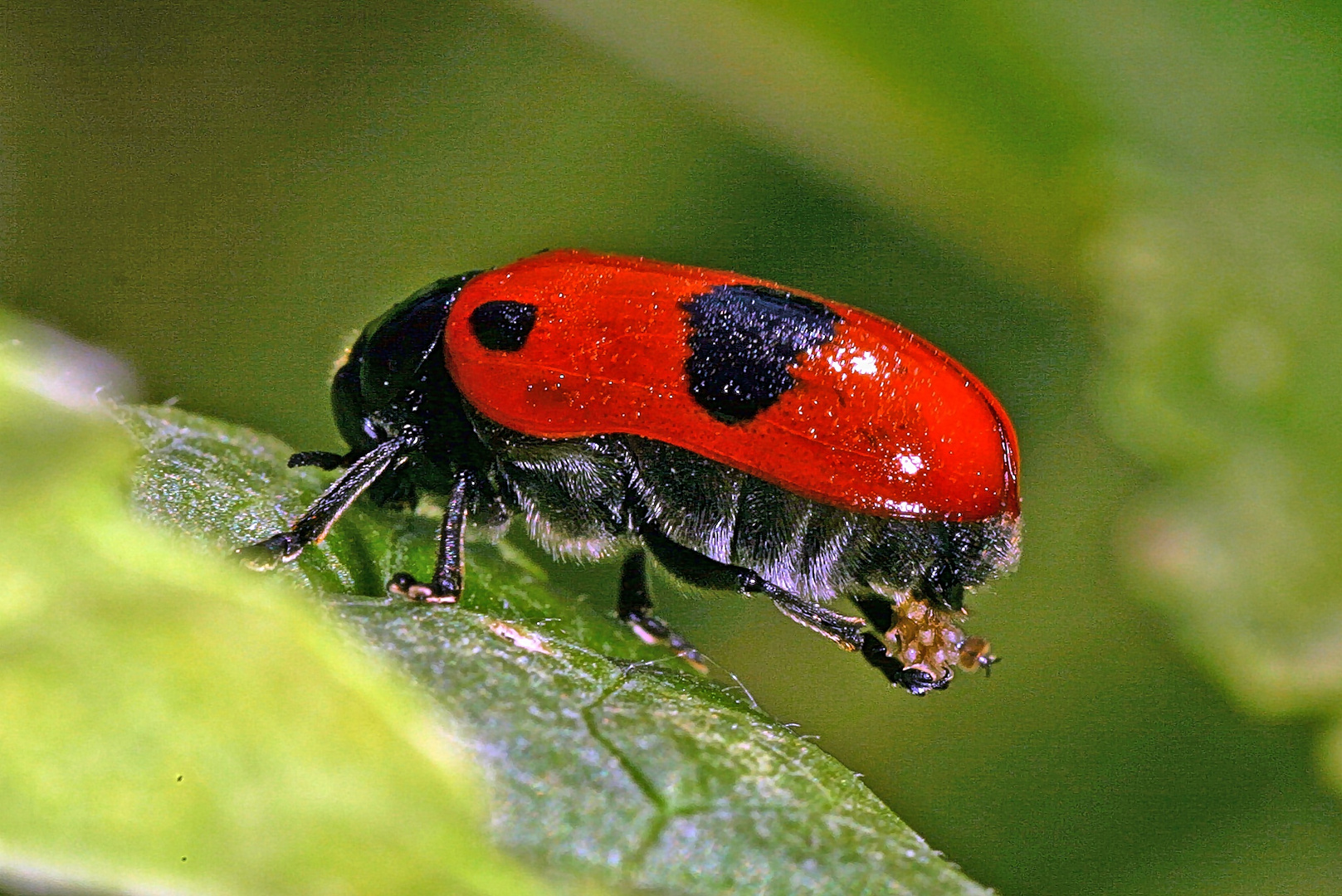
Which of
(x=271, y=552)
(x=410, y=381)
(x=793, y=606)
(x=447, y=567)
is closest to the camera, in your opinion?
(x=271, y=552)

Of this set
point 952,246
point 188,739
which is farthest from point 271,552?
point 952,246

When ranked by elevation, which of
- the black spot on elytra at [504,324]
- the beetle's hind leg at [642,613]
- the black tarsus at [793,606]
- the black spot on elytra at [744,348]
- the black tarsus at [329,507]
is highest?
the black spot on elytra at [744,348]

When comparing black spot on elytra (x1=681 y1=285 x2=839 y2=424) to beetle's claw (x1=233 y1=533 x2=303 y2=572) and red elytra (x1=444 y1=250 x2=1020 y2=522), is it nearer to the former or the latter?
red elytra (x1=444 y1=250 x2=1020 y2=522)

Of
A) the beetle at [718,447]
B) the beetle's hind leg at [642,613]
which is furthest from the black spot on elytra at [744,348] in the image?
the beetle's hind leg at [642,613]

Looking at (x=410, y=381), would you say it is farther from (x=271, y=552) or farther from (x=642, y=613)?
(x=271, y=552)

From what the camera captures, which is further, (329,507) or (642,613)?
(642,613)

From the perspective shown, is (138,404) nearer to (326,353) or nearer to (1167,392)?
(326,353)

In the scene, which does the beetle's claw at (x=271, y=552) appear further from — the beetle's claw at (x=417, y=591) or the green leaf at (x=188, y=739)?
the green leaf at (x=188, y=739)
